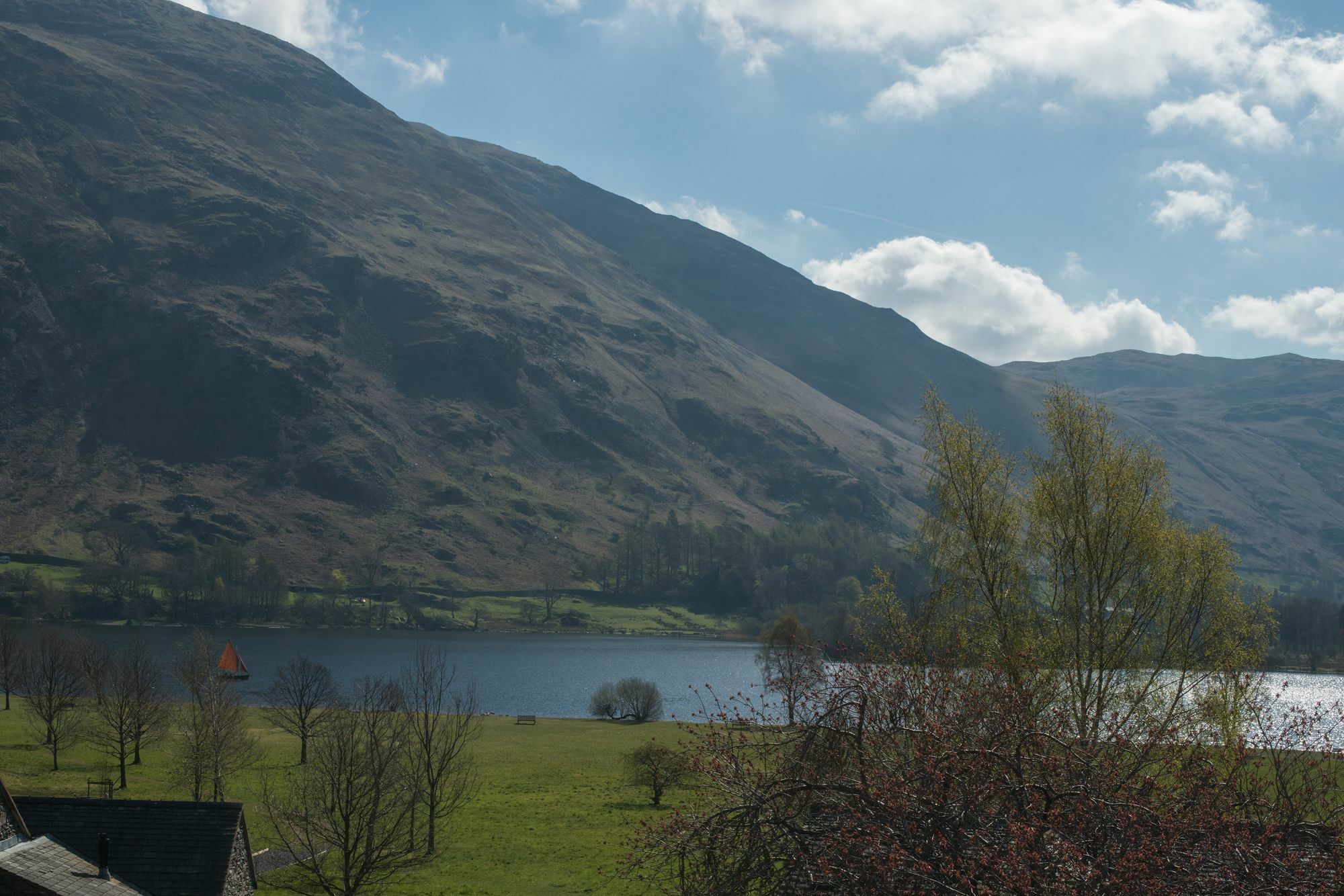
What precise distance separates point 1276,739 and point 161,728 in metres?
63.4

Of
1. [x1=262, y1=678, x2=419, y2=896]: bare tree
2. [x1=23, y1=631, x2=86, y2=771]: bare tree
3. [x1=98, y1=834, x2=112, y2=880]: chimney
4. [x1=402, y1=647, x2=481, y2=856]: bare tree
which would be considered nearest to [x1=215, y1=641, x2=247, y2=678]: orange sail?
[x1=23, y1=631, x2=86, y2=771]: bare tree

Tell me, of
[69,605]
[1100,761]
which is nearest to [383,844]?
[1100,761]

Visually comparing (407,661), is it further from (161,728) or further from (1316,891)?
(1316,891)

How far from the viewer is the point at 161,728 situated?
63031 mm

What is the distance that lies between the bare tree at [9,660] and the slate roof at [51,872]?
64245 millimetres

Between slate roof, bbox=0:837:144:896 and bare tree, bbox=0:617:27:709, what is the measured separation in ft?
211

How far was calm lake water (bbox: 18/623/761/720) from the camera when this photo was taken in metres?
126

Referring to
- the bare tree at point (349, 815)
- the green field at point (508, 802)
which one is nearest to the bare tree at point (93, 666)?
the green field at point (508, 802)

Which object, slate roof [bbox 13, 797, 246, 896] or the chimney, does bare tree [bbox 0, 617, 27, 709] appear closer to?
slate roof [bbox 13, 797, 246, 896]

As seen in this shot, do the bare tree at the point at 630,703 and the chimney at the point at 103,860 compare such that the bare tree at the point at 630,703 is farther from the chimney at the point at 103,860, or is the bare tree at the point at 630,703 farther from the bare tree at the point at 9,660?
the chimney at the point at 103,860

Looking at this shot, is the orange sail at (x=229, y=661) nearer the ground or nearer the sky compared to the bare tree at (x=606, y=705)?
nearer the sky

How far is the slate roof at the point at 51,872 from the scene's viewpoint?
22047 millimetres

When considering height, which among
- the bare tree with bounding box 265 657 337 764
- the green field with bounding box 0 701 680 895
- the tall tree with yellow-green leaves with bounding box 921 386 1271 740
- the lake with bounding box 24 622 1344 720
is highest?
the tall tree with yellow-green leaves with bounding box 921 386 1271 740

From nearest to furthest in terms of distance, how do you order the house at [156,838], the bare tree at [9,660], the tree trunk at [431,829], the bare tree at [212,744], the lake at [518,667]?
the house at [156,838] → the tree trunk at [431,829] → the bare tree at [212,744] → the bare tree at [9,660] → the lake at [518,667]
